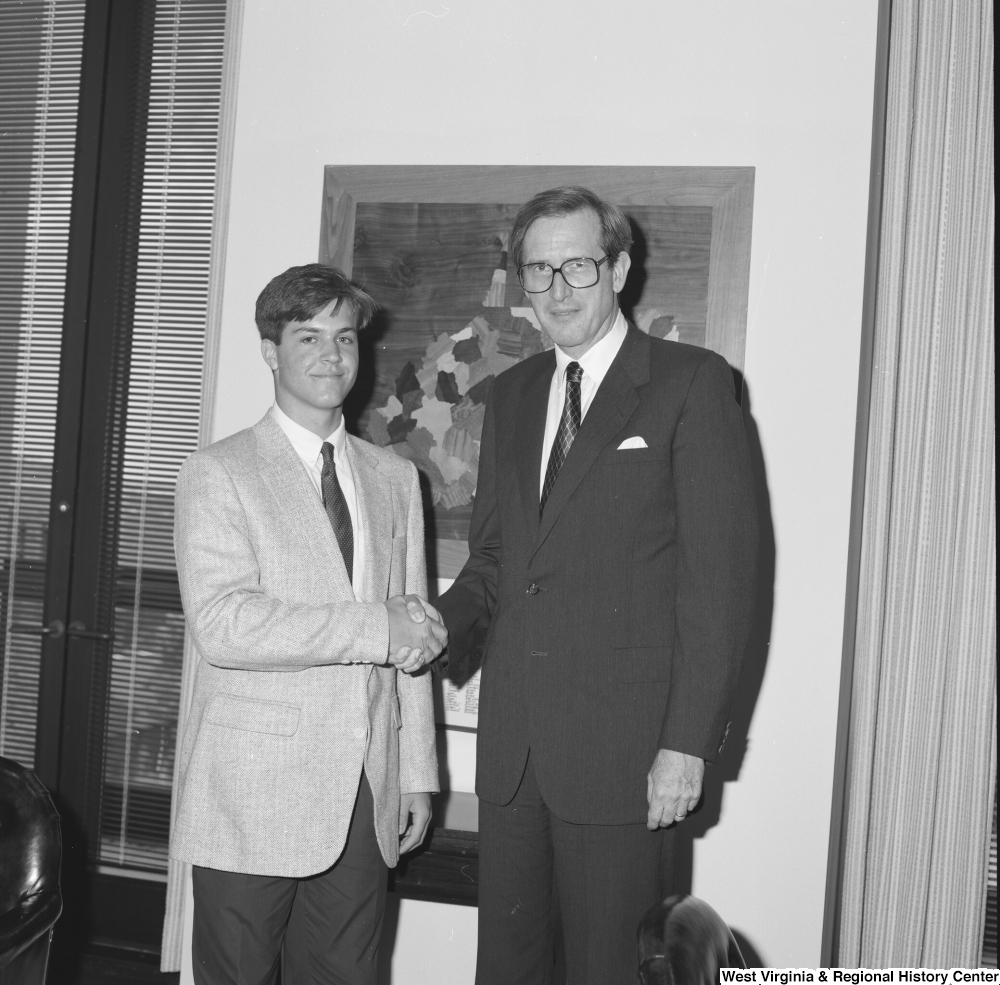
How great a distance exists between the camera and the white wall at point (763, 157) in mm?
2494

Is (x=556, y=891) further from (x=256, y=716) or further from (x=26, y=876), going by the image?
(x=26, y=876)

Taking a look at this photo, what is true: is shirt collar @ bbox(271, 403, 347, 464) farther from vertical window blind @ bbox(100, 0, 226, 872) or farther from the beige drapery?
the beige drapery

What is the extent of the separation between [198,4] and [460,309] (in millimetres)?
1440

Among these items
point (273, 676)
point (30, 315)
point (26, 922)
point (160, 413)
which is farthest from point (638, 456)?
point (30, 315)

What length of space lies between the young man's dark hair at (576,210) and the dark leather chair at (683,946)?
4.14 feet

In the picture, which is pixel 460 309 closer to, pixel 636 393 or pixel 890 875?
pixel 636 393

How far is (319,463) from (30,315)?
5.43 ft

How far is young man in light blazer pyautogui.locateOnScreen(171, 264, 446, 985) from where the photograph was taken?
199 cm

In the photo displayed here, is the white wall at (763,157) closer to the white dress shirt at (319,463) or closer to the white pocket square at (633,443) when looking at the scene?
the white pocket square at (633,443)

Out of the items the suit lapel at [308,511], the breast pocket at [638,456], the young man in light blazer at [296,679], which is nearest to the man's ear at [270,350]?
the young man in light blazer at [296,679]

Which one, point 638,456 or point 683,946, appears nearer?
point 683,946

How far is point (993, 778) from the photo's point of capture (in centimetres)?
245

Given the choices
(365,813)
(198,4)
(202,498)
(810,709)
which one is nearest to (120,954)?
(365,813)

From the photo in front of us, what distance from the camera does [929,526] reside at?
2479mm
